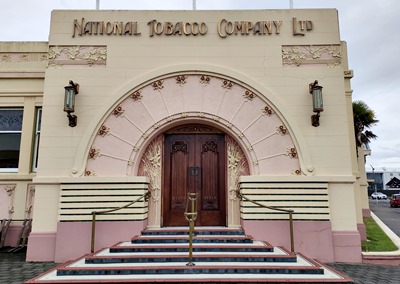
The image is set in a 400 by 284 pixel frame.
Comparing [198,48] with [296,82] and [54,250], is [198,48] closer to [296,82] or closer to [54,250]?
[296,82]

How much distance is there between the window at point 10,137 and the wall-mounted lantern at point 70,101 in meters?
2.74

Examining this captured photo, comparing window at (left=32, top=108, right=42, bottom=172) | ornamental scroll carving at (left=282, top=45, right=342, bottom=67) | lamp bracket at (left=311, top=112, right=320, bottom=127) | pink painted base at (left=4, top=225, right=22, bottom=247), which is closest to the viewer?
lamp bracket at (left=311, top=112, right=320, bottom=127)

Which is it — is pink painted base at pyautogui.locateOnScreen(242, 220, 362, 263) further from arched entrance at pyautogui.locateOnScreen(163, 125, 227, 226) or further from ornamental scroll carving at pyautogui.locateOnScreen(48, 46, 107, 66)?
ornamental scroll carving at pyautogui.locateOnScreen(48, 46, 107, 66)

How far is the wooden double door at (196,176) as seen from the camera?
24.8 feet

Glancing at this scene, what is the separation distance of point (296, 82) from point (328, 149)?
1.82 meters

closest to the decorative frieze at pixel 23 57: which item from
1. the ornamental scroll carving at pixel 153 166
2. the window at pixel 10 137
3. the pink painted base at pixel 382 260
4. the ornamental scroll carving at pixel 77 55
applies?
the window at pixel 10 137

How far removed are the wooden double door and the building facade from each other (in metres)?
0.03

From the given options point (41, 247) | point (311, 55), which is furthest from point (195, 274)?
point (311, 55)

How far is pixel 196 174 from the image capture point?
7.66 meters

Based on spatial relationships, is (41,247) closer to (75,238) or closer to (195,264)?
(75,238)

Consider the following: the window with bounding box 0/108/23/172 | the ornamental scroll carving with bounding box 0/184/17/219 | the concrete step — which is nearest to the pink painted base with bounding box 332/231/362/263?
the concrete step

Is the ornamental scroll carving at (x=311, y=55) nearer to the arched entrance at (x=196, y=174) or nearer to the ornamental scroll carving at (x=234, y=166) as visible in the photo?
the ornamental scroll carving at (x=234, y=166)

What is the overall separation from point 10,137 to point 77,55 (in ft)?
11.4

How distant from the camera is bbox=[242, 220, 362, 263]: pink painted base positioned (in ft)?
22.5
